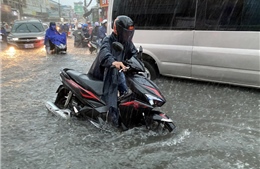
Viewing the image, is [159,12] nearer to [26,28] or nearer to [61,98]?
[61,98]

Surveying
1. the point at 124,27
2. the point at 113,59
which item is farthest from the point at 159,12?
the point at 113,59

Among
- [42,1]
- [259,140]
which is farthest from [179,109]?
[42,1]

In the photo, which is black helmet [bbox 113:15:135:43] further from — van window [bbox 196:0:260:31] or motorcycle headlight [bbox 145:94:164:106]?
van window [bbox 196:0:260:31]

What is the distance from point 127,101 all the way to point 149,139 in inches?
23.5

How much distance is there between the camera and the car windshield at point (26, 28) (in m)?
15.0

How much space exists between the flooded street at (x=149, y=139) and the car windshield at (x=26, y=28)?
10.6 metres

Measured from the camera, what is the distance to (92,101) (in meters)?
3.74

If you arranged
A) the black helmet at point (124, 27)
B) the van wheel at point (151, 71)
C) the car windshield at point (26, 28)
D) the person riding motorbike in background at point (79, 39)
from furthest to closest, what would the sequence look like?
the person riding motorbike in background at point (79, 39) → the car windshield at point (26, 28) → the van wheel at point (151, 71) → the black helmet at point (124, 27)

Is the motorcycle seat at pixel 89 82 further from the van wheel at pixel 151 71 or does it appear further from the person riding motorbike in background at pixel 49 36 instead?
the person riding motorbike in background at pixel 49 36

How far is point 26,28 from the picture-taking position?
Result: 15.2m

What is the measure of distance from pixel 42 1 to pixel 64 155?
221ft

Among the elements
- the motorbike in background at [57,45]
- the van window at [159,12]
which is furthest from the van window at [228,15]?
the motorbike in background at [57,45]

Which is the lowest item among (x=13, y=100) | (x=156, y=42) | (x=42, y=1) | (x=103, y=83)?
(x=13, y=100)

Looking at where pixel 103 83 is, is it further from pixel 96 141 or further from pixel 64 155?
pixel 64 155
